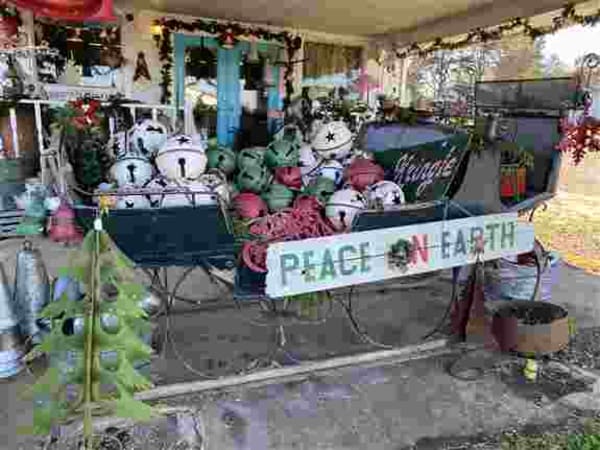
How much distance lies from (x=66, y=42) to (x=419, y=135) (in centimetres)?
526

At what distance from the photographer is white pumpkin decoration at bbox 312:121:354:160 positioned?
10.7 feet

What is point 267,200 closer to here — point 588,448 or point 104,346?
point 104,346

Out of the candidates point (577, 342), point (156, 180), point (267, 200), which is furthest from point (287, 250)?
point (577, 342)

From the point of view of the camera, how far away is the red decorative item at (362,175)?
301 cm

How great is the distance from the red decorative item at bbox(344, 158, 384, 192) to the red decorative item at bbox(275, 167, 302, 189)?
29cm

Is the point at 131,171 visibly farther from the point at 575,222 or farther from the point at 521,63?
the point at 521,63

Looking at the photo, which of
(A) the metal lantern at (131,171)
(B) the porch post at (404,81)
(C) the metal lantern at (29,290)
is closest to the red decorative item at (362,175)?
(A) the metal lantern at (131,171)

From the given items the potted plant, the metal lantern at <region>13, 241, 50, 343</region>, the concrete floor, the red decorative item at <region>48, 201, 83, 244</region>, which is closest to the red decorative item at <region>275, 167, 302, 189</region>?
the concrete floor

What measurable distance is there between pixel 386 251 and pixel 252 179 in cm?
86

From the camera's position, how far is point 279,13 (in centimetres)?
678

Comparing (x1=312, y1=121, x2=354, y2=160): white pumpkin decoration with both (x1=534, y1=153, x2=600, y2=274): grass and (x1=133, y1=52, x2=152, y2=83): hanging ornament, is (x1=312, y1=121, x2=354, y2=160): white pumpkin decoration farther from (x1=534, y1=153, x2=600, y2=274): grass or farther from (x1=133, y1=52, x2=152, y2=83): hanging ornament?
(x1=133, y1=52, x2=152, y2=83): hanging ornament

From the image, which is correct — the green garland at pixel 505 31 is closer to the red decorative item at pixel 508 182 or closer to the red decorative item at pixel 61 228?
the red decorative item at pixel 508 182

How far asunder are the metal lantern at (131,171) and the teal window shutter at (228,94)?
490cm

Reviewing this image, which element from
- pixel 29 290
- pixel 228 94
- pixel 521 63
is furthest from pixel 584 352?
pixel 521 63
